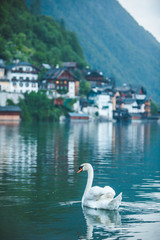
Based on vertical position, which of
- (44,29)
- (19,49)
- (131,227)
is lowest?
(131,227)

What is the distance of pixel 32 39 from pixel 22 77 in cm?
4023

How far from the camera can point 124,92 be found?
179500 millimetres

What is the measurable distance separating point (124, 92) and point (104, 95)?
33.2 metres

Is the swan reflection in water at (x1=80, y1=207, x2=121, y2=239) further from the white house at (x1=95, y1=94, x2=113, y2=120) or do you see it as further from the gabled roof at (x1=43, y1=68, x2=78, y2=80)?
the white house at (x1=95, y1=94, x2=113, y2=120)

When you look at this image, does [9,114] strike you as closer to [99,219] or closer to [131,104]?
[131,104]

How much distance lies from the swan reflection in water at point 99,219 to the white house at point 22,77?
10821cm

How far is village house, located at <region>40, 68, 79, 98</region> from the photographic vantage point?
13112cm

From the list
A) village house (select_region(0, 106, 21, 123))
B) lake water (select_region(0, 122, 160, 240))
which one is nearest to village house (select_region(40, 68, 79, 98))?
village house (select_region(0, 106, 21, 123))

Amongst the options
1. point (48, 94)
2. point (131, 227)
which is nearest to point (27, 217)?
point (131, 227)

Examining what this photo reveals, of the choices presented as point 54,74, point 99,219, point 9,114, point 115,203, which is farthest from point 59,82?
point 99,219

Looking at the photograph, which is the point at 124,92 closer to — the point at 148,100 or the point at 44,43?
the point at 148,100

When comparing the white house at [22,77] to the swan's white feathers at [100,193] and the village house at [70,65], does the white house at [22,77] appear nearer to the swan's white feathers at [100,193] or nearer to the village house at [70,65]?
the village house at [70,65]

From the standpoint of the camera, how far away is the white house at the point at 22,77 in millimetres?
122562

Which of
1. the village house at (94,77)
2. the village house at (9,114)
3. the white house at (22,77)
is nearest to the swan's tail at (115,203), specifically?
the village house at (9,114)
